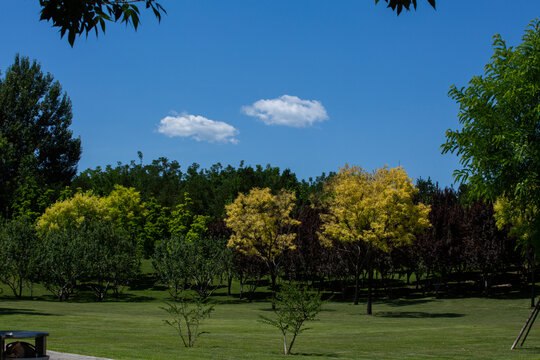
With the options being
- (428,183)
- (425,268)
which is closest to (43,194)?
(425,268)

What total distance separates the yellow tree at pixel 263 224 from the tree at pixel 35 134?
118 feet

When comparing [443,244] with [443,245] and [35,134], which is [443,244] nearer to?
[443,245]

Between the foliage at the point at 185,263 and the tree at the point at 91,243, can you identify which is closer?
the foliage at the point at 185,263

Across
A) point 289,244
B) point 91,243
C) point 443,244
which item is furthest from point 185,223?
point 443,244

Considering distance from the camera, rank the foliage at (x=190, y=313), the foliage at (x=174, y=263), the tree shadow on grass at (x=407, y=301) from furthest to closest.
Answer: the tree shadow on grass at (x=407, y=301) → the foliage at (x=174, y=263) → the foliage at (x=190, y=313)

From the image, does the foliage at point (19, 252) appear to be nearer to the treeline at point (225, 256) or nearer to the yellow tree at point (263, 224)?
the treeline at point (225, 256)

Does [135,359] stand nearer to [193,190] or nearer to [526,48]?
[526,48]

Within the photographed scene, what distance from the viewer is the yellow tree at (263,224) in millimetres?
46281

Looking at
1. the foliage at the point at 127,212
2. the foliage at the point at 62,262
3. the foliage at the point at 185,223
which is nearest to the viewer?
the foliage at the point at 62,262

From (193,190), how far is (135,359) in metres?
80.2

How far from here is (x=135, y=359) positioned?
512 inches

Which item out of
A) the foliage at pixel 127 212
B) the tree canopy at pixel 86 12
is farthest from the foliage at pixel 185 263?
the tree canopy at pixel 86 12

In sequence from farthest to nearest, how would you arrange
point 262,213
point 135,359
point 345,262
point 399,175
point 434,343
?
1. point 345,262
2. point 262,213
3. point 399,175
4. point 434,343
5. point 135,359

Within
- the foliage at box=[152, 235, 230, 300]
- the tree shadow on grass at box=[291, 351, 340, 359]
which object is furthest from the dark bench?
the foliage at box=[152, 235, 230, 300]
